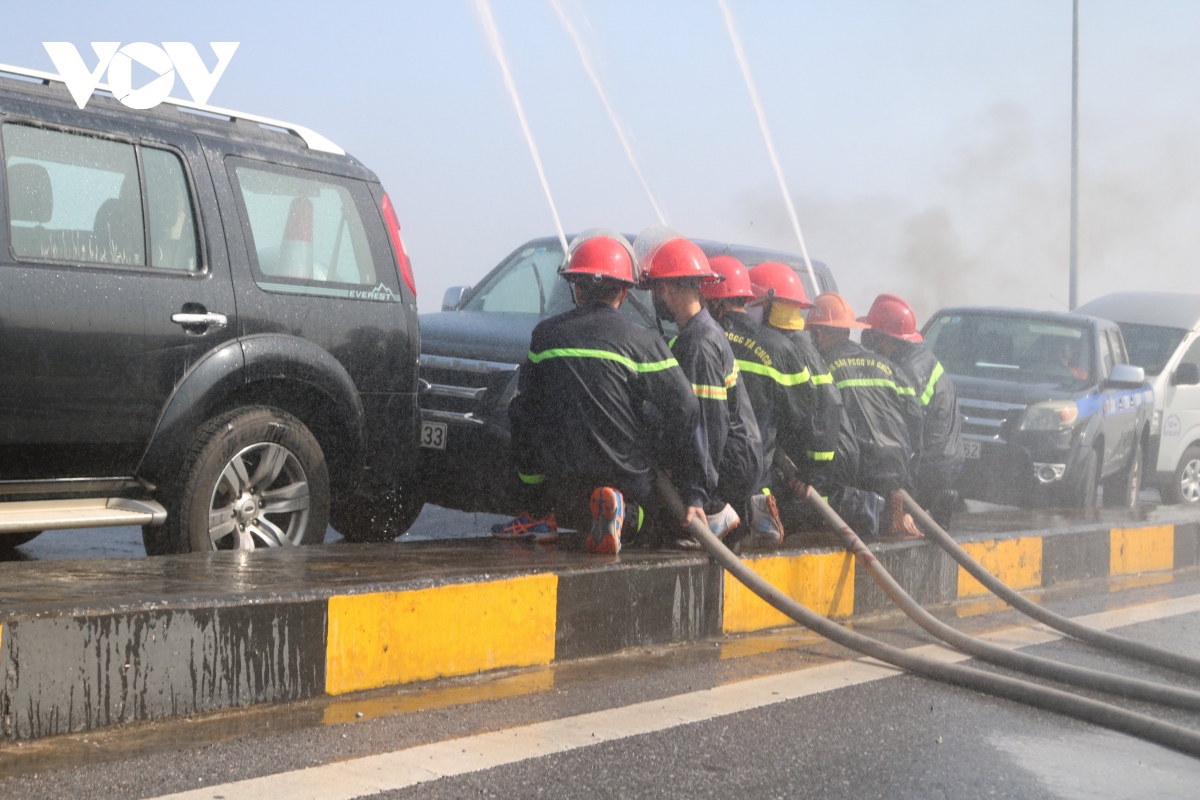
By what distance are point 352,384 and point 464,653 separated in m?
1.63

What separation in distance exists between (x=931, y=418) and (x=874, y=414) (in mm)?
865

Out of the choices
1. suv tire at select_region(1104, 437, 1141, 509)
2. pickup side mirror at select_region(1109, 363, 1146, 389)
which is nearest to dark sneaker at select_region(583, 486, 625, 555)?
pickup side mirror at select_region(1109, 363, 1146, 389)

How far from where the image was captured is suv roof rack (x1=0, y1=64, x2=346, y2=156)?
5.28 metres

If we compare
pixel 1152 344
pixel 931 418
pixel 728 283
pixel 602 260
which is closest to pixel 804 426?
pixel 728 283

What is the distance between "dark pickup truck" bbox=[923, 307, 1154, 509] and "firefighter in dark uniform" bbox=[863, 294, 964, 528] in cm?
258

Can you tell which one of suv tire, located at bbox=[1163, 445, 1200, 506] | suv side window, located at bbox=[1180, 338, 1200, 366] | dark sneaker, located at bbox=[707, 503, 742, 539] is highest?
suv side window, located at bbox=[1180, 338, 1200, 366]

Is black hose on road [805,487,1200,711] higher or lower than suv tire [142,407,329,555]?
lower

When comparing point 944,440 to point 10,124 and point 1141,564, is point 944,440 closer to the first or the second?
point 1141,564

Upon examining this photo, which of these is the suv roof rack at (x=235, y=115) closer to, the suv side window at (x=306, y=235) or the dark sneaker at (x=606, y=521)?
the suv side window at (x=306, y=235)

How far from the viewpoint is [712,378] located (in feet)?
19.6

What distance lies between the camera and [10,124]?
510 centimetres

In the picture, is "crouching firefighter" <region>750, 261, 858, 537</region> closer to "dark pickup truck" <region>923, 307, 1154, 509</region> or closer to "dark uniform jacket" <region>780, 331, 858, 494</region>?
"dark uniform jacket" <region>780, 331, 858, 494</region>

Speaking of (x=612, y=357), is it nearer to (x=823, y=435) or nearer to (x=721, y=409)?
(x=721, y=409)

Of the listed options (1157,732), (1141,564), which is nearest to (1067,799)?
(1157,732)
